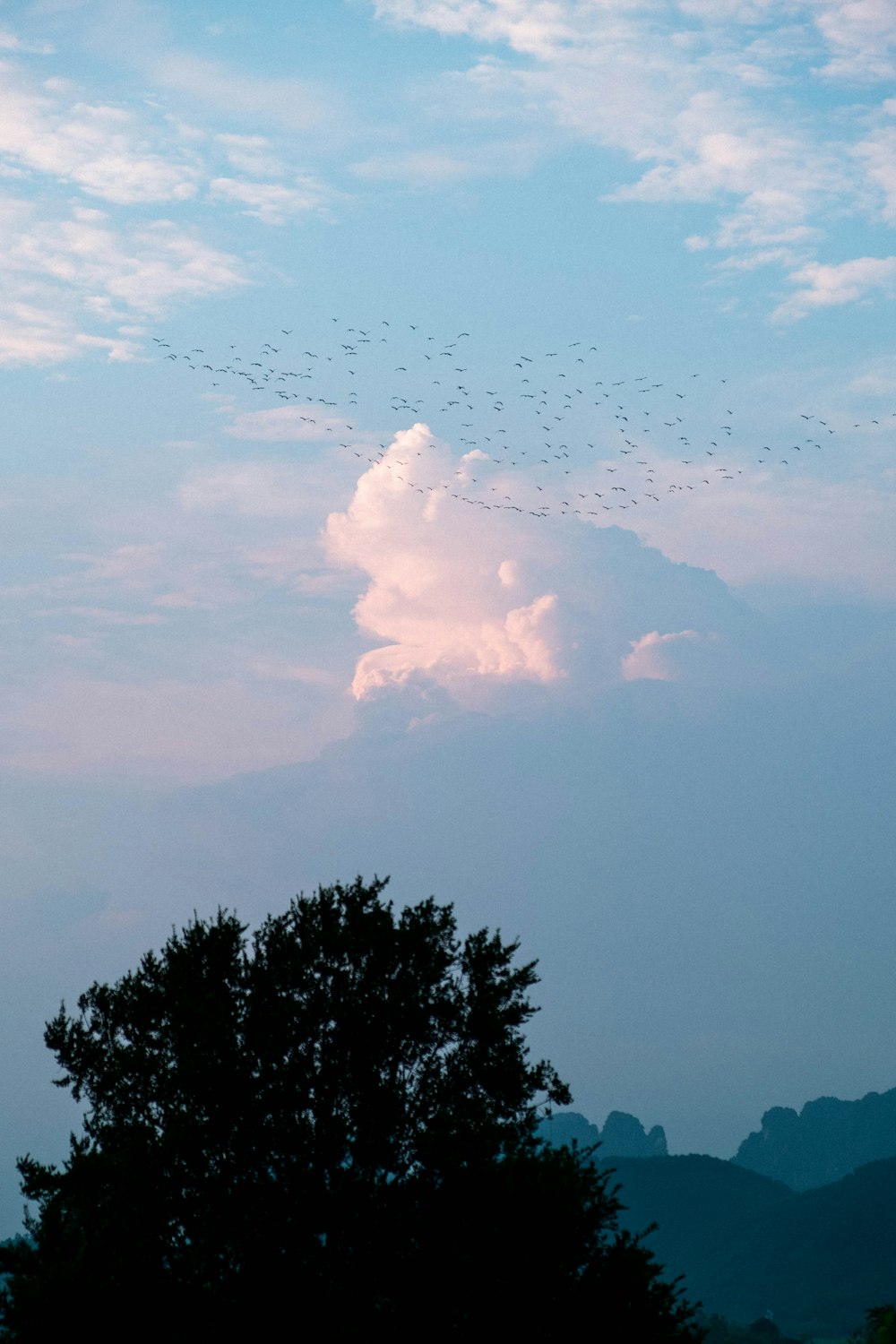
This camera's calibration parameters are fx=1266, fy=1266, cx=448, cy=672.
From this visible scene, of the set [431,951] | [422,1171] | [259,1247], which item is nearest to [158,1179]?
[259,1247]

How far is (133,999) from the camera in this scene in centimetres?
3797

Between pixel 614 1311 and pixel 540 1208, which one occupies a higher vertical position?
pixel 540 1208

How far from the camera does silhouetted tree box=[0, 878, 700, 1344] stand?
90.4 ft

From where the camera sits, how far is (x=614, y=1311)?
89.5 feet

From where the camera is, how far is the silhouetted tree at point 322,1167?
27547 mm

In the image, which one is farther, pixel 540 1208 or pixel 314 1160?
pixel 314 1160

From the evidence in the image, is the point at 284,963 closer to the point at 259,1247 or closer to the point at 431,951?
the point at 431,951

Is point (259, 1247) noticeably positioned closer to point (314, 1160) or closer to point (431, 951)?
point (314, 1160)

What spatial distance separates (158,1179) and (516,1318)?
1010 centimetres

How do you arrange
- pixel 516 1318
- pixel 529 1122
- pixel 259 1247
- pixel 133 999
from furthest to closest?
pixel 133 999, pixel 529 1122, pixel 259 1247, pixel 516 1318

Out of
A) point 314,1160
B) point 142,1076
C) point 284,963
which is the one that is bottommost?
point 314,1160

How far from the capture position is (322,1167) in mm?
32500

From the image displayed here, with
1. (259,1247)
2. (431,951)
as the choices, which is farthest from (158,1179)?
(431,951)

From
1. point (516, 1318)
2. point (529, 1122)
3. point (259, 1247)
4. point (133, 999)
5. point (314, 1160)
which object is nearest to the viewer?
point (516, 1318)
